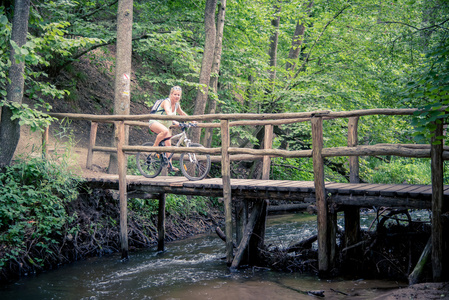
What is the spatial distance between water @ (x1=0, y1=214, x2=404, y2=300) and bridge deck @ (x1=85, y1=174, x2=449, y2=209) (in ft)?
4.05

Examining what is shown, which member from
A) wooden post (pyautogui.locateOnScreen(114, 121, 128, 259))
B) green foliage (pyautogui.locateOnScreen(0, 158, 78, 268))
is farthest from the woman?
green foliage (pyautogui.locateOnScreen(0, 158, 78, 268))

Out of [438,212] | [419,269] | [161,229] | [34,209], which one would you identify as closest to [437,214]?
[438,212]

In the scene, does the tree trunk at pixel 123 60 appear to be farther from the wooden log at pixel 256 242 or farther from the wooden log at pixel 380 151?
the wooden log at pixel 380 151

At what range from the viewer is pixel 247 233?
7133 mm

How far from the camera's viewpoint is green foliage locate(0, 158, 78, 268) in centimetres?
705

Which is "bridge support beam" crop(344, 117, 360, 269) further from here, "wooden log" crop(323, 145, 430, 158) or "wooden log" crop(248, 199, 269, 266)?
"wooden log" crop(248, 199, 269, 266)

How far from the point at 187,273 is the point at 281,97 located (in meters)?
7.45

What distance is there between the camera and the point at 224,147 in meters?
7.09

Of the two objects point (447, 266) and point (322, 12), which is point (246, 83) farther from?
point (447, 266)

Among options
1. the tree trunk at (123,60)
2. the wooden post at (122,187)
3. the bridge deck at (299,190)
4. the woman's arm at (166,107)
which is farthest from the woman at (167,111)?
the tree trunk at (123,60)

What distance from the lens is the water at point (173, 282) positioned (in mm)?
5777

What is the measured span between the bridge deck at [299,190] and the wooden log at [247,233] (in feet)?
1.42

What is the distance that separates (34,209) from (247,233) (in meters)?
4.12

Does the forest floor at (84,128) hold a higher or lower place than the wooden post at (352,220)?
higher
